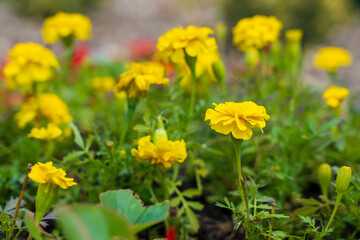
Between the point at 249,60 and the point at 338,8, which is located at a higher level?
the point at 249,60

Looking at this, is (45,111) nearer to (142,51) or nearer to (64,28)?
(64,28)

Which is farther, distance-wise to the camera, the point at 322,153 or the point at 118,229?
the point at 322,153

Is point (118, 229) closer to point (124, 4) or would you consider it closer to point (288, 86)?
point (288, 86)

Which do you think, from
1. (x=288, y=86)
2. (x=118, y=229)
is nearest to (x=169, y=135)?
(x=118, y=229)

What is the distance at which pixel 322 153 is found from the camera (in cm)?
166

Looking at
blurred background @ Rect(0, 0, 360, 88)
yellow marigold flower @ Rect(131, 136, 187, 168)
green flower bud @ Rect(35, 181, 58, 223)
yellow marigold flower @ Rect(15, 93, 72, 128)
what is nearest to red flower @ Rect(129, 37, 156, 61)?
blurred background @ Rect(0, 0, 360, 88)

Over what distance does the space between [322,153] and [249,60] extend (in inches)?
21.8

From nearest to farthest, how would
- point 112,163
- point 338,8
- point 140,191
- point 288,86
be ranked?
1. point 112,163
2. point 140,191
3. point 288,86
4. point 338,8

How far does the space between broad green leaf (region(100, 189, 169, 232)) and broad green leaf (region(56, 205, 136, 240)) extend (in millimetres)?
227

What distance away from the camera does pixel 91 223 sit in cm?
63

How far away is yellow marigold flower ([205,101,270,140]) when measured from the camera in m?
0.95

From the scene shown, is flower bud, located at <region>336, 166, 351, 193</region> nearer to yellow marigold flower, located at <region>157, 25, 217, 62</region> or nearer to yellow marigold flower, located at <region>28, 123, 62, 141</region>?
yellow marigold flower, located at <region>157, 25, 217, 62</region>

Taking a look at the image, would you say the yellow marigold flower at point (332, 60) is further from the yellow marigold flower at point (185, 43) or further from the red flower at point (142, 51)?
the red flower at point (142, 51)

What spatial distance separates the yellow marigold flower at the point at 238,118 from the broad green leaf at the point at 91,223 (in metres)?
0.38
